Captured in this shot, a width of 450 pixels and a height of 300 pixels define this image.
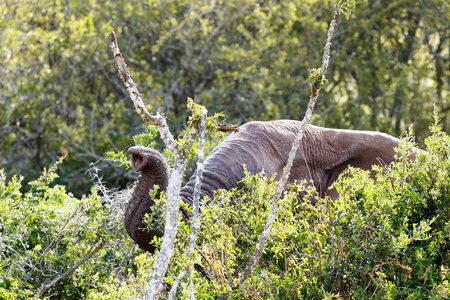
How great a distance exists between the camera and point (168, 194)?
3049mm

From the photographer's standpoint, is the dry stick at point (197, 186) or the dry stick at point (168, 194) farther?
the dry stick at point (197, 186)

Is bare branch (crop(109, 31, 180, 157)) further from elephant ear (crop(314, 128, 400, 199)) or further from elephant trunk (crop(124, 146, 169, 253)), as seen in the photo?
elephant ear (crop(314, 128, 400, 199))

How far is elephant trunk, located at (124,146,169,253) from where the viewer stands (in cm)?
390

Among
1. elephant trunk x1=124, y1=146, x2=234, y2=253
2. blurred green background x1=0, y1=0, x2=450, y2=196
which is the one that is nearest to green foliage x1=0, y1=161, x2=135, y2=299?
elephant trunk x1=124, y1=146, x2=234, y2=253

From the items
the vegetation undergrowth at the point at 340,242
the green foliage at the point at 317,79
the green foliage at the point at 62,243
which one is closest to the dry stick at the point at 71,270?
the green foliage at the point at 62,243

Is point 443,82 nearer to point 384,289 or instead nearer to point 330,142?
point 330,142

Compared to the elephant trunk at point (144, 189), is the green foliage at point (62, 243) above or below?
below

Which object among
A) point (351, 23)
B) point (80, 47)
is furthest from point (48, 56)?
point (351, 23)

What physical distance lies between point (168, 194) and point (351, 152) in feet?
8.70

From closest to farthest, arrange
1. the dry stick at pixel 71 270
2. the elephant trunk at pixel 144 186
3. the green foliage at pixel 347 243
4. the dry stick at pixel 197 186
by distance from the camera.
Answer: the dry stick at pixel 197 186 < the green foliage at pixel 347 243 < the elephant trunk at pixel 144 186 < the dry stick at pixel 71 270

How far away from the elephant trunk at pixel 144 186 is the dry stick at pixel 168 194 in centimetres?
78

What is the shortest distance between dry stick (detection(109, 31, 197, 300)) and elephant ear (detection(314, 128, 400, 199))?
236 centimetres

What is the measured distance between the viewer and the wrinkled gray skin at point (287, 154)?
15.5 feet

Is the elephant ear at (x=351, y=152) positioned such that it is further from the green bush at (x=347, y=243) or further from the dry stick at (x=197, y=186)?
the dry stick at (x=197, y=186)
